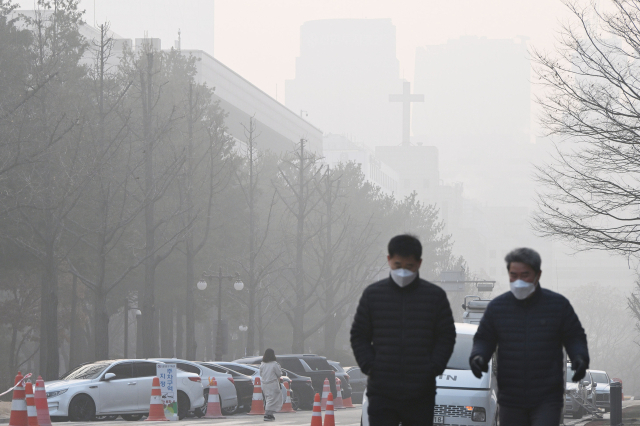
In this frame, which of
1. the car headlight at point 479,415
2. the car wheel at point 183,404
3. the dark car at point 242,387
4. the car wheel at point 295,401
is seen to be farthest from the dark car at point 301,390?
the car headlight at point 479,415

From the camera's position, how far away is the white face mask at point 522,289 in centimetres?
723

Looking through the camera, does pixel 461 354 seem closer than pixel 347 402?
Yes

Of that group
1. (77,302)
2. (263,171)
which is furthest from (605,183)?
(263,171)

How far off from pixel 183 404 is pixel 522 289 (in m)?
18.0

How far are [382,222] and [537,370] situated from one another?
68392 millimetres

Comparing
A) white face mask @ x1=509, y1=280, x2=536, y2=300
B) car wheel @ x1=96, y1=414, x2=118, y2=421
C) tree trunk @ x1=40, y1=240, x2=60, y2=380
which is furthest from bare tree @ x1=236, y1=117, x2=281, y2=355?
white face mask @ x1=509, y1=280, x2=536, y2=300

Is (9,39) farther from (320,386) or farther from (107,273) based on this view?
(320,386)

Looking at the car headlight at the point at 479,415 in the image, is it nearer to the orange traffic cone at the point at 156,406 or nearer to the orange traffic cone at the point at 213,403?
the orange traffic cone at the point at 156,406

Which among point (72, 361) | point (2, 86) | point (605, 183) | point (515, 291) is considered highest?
point (2, 86)

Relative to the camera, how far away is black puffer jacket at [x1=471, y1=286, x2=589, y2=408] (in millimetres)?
7164

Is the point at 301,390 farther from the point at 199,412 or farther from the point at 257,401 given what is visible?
the point at 199,412

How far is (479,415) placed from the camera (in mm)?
13375

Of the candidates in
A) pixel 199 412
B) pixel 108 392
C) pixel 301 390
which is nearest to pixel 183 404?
pixel 199 412

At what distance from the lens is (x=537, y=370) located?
7.17 m
